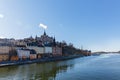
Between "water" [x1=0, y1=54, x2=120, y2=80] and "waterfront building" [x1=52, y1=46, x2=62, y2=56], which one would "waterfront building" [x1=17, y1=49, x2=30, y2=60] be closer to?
"water" [x1=0, y1=54, x2=120, y2=80]

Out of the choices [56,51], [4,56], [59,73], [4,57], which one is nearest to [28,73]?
[59,73]

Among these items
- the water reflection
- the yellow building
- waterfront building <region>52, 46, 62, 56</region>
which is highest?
waterfront building <region>52, 46, 62, 56</region>

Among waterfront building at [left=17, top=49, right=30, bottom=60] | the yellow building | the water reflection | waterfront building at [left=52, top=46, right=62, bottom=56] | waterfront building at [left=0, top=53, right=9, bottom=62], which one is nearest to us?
the water reflection

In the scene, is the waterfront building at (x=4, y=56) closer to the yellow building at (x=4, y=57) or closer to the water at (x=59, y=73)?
the yellow building at (x=4, y=57)

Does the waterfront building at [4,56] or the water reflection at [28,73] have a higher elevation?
the waterfront building at [4,56]

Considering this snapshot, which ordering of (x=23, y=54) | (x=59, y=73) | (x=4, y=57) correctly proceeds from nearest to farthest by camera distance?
1. (x=59, y=73)
2. (x=4, y=57)
3. (x=23, y=54)

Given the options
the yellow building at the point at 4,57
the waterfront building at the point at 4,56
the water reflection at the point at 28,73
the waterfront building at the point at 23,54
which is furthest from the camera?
the waterfront building at the point at 23,54

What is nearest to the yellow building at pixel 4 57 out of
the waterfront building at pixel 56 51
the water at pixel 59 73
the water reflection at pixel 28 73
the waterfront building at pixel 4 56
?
the waterfront building at pixel 4 56

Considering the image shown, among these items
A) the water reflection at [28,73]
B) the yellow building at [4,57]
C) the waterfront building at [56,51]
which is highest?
the waterfront building at [56,51]

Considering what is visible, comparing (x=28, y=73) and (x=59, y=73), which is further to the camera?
(x=59, y=73)

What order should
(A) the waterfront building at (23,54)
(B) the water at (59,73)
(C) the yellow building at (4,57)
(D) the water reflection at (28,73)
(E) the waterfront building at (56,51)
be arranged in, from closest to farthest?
(B) the water at (59,73) < (D) the water reflection at (28,73) < (C) the yellow building at (4,57) < (A) the waterfront building at (23,54) < (E) the waterfront building at (56,51)

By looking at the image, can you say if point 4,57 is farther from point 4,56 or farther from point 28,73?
point 28,73

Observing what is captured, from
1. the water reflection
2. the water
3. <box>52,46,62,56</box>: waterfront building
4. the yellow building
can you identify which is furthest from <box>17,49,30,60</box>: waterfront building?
<box>52,46,62,56</box>: waterfront building

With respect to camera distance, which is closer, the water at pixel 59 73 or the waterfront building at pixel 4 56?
the water at pixel 59 73
